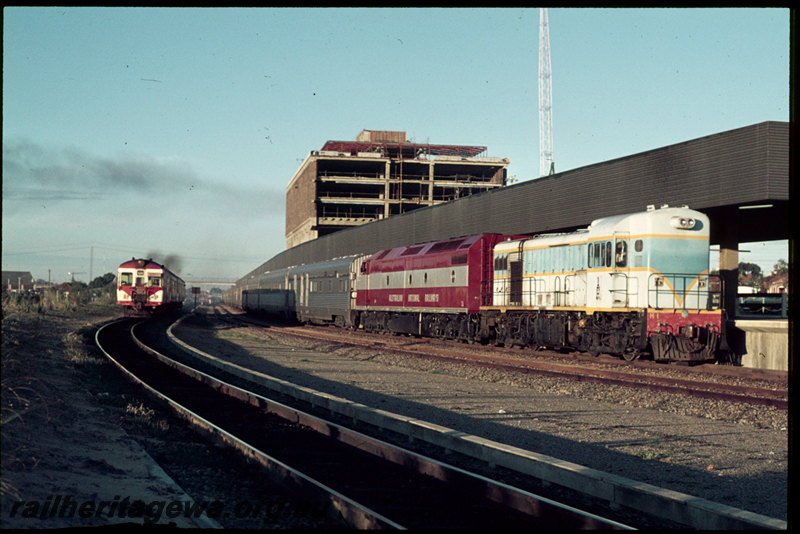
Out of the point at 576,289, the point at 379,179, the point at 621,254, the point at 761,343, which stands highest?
the point at 379,179

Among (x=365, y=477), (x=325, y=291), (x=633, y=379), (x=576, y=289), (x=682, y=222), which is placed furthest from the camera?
(x=325, y=291)

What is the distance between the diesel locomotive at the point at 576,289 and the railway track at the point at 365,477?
443 inches

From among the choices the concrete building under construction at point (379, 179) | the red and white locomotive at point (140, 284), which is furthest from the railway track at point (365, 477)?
the concrete building under construction at point (379, 179)

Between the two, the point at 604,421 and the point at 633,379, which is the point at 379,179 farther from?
the point at 604,421

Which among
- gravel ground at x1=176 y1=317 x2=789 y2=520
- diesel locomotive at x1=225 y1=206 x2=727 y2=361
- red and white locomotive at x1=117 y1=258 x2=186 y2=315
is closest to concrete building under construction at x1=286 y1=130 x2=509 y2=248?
red and white locomotive at x1=117 y1=258 x2=186 y2=315

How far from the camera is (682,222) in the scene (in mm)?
19375

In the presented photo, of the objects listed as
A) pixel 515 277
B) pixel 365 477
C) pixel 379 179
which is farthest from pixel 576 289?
pixel 379 179

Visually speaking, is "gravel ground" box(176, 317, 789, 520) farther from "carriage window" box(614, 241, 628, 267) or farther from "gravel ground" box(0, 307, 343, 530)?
"carriage window" box(614, 241, 628, 267)

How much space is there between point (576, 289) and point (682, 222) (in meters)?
3.75

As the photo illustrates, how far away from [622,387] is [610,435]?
4969mm

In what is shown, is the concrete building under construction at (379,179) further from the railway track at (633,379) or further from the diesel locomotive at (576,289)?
the railway track at (633,379)

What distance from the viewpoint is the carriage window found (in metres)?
19.7

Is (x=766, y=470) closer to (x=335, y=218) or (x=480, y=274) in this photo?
(x=480, y=274)

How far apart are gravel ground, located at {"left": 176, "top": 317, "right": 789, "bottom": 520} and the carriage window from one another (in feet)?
15.2
